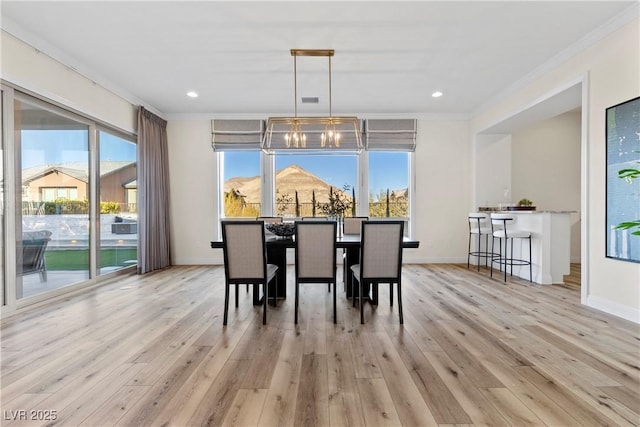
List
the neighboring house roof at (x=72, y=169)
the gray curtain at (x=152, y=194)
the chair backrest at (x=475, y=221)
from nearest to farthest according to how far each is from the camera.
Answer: the neighboring house roof at (x=72, y=169), the gray curtain at (x=152, y=194), the chair backrest at (x=475, y=221)

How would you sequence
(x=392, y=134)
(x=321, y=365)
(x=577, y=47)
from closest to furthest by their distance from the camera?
(x=321, y=365), (x=577, y=47), (x=392, y=134)

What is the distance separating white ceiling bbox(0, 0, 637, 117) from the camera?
279cm

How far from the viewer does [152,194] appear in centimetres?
519

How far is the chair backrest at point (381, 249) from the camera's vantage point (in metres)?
2.83

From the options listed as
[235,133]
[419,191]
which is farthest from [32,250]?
[419,191]

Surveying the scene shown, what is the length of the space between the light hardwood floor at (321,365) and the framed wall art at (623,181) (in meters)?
0.69

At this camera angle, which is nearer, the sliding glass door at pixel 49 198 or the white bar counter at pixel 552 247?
the sliding glass door at pixel 49 198

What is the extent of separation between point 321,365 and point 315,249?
3.58 feet

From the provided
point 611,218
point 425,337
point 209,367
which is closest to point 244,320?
point 209,367

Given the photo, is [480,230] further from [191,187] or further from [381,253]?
[191,187]

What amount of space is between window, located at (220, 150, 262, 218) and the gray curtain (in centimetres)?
103

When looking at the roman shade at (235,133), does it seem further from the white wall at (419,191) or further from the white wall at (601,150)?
the white wall at (601,150)

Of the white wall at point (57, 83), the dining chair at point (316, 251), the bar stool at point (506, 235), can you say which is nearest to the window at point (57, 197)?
the white wall at point (57, 83)

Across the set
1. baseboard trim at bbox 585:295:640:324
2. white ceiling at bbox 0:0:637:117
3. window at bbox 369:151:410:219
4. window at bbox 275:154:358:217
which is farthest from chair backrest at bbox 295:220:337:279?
window at bbox 369:151:410:219
